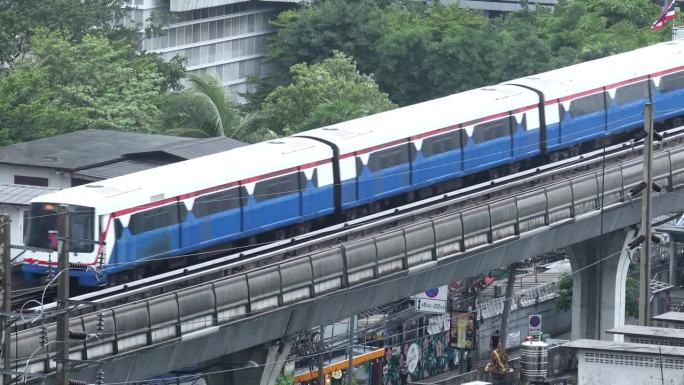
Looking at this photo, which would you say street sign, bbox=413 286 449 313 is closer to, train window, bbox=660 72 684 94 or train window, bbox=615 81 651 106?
train window, bbox=615 81 651 106

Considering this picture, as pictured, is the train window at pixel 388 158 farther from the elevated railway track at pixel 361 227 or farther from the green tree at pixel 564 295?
the green tree at pixel 564 295

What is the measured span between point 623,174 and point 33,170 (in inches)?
591

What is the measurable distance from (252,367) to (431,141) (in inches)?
454

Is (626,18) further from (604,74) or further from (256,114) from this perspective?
(604,74)

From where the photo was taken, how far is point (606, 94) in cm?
4853

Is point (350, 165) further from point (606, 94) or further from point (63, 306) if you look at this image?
point (63, 306)

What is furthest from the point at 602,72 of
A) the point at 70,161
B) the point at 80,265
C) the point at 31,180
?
the point at 80,265

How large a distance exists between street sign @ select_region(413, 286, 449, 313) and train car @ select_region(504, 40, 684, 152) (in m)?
5.22

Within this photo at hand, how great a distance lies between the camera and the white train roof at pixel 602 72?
157 ft

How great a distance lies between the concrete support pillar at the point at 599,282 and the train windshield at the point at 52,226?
15.4 meters

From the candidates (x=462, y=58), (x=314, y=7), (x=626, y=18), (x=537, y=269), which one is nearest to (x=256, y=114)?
(x=537, y=269)

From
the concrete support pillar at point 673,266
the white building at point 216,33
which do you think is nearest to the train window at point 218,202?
the concrete support pillar at point 673,266

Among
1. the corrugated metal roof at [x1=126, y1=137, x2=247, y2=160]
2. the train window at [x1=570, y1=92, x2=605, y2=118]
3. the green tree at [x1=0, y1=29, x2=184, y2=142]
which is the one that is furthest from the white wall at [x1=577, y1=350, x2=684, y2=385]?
the green tree at [x1=0, y1=29, x2=184, y2=142]

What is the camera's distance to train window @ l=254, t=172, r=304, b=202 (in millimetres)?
38250
